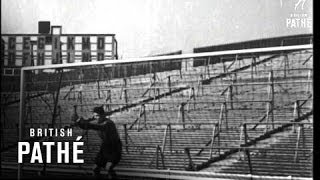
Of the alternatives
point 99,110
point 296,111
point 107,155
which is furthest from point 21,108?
point 296,111

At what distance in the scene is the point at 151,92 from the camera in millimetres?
4438

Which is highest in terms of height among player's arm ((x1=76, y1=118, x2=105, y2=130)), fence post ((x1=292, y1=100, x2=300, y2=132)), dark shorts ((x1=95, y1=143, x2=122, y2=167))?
fence post ((x1=292, y1=100, x2=300, y2=132))

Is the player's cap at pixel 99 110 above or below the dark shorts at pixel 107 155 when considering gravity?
above

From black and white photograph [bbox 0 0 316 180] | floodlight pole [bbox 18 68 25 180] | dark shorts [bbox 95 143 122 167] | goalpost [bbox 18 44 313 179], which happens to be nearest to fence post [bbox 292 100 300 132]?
black and white photograph [bbox 0 0 316 180]

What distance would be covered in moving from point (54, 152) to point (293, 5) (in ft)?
5.37

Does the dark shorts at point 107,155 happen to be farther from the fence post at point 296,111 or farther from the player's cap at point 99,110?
the fence post at point 296,111

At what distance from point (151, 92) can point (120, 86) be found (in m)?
0.28

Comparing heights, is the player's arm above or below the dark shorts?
above

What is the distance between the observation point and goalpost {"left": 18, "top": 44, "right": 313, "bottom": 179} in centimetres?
397

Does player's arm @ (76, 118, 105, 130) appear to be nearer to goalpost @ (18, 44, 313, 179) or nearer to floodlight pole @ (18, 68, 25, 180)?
goalpost @ (18, 44, 313, 179)

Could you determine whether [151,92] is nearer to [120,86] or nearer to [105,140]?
[120,86]

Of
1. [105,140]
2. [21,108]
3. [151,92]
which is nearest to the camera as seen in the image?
[105,140]

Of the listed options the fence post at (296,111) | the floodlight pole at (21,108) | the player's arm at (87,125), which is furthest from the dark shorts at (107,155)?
the fence post at (296,111)

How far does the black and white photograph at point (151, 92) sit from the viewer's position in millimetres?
3662
